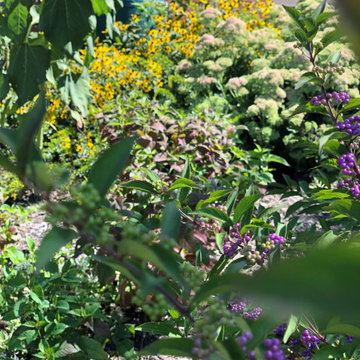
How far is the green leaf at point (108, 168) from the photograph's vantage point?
1.47 ft

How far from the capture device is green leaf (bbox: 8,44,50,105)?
220 centimetres

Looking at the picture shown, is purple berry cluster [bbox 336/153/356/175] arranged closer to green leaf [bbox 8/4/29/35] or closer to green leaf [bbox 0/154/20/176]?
green leaf [bbox 0/154/20/176]

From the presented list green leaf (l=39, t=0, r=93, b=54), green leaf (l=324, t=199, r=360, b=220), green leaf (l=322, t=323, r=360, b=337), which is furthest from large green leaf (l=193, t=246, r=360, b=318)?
green leaf (l=39, t=0, r=93, b=54)

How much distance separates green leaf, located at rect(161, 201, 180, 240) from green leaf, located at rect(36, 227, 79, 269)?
0.44 ft

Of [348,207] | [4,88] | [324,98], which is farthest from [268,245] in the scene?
[4,88]

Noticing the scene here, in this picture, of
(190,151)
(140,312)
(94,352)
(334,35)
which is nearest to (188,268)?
(334,35)

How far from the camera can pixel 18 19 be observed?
2121 mm

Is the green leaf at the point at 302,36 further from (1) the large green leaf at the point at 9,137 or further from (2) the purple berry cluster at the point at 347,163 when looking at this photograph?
(1) the large green leaf at the point at 9,137

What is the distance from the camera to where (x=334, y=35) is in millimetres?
1171

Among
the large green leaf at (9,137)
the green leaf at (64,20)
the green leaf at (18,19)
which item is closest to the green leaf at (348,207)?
the large green leaf at (9,137)

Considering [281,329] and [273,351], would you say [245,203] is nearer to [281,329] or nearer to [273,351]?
[281,329]

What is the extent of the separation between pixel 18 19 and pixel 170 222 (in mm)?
1876

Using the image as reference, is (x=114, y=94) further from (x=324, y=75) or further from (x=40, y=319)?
(x=324, y=75)

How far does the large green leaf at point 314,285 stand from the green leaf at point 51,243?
0.26m
